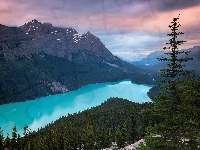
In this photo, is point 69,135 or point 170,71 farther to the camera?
point 69,135

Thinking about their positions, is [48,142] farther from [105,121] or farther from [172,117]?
[172,117]

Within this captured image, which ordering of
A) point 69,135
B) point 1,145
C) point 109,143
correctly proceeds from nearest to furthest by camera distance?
point 1,145 → point 69,135 → point 109,143

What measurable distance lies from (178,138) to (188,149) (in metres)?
1.09

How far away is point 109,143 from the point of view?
131375mm

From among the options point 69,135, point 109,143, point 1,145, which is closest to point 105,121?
point 109,143

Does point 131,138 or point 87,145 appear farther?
point 131,138

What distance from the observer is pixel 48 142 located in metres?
115

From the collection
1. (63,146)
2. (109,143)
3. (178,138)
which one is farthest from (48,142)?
(178,138)

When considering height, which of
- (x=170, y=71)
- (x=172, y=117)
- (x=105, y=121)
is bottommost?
(x=105, y=121)

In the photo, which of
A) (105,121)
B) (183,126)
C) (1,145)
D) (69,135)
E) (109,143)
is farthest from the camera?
(105,121)

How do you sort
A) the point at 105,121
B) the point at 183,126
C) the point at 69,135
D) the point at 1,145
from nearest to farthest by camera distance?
the point at 183,126 < the point at 1,145 < the point at 69,135 < the point at 105,121

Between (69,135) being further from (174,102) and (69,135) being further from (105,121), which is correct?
(174,102)

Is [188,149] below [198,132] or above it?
below

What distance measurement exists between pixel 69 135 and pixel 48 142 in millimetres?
10251
